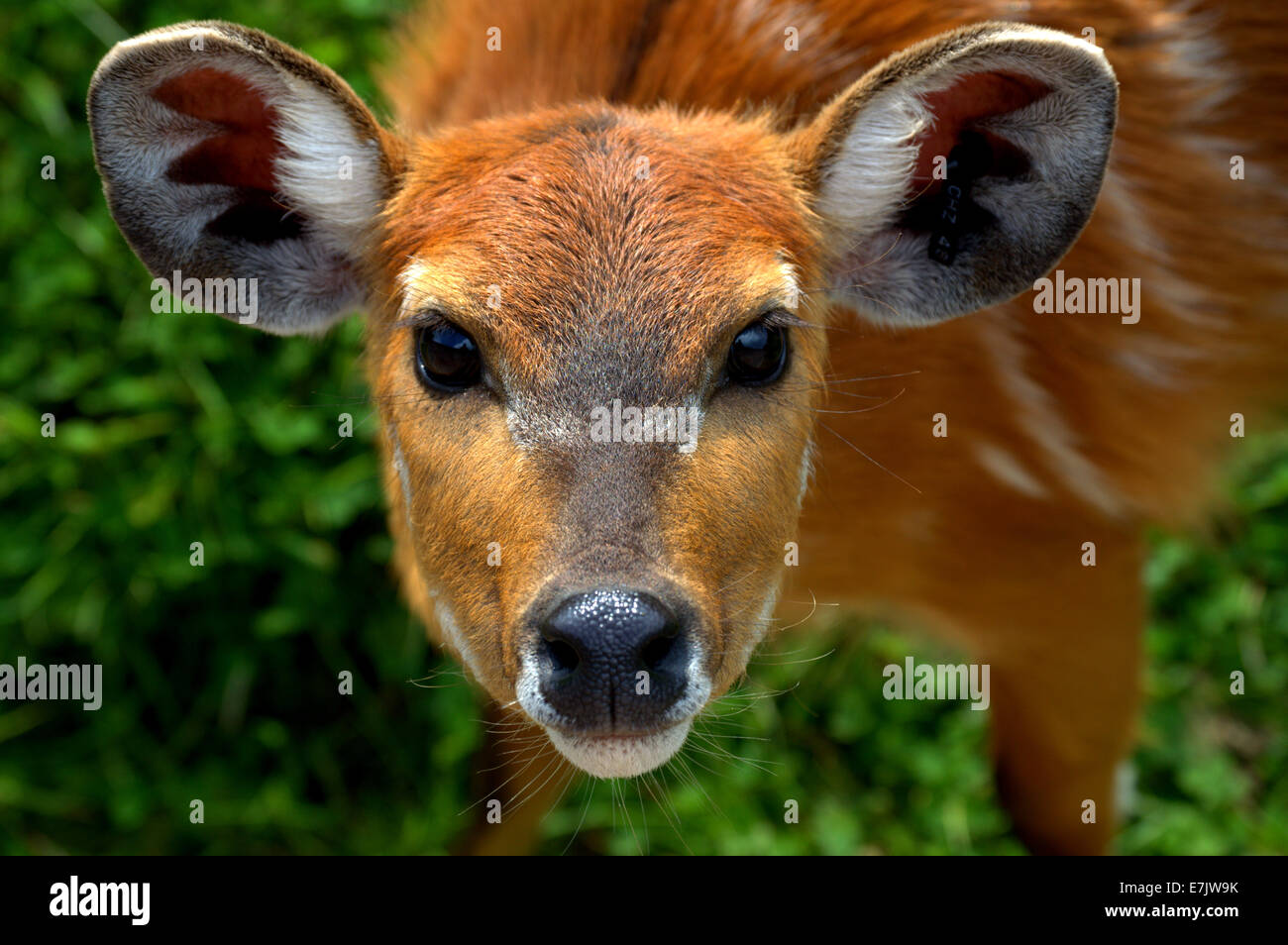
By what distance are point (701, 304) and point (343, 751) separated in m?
3.32

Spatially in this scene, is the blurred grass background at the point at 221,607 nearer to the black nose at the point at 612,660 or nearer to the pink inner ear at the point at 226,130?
the pink inner ear at the point at 226,130

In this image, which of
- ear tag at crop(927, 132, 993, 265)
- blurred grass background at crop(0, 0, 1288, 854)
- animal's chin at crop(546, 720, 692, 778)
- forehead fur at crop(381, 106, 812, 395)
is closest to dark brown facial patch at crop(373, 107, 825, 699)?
forehead fur at crop(381, 106, 812, 395)

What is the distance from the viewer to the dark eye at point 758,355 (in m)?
2.91

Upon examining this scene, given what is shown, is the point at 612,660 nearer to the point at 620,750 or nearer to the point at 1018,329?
the point at 620,750

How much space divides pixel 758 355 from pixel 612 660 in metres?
0.78

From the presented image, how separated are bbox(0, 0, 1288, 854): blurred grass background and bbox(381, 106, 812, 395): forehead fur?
2.13 m

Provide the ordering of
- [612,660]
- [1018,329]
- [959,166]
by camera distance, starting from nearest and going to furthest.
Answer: [612,660], [959,166], [1018,329]

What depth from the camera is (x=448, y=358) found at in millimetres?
2939

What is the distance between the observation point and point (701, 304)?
2.81 m

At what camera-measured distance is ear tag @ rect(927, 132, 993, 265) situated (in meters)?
3.24

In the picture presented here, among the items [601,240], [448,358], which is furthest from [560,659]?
[601,240]

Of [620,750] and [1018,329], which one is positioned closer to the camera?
[620,750]

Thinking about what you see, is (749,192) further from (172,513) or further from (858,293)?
(172,513)

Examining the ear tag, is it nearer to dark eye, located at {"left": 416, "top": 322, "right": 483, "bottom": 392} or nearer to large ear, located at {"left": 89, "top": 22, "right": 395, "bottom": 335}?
dark eye, located at {"left": 416, "top": 322, "right": 483, "bottom": 392}
